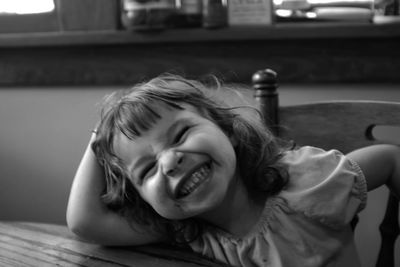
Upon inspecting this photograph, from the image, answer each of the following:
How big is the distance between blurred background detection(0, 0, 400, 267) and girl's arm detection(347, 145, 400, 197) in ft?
1.25

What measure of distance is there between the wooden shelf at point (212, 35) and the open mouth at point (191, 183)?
2.07 feet

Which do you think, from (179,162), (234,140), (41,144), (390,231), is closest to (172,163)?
(179,162)

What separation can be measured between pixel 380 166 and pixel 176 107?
0.33 m

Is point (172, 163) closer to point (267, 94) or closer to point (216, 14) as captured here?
point (267, 94)

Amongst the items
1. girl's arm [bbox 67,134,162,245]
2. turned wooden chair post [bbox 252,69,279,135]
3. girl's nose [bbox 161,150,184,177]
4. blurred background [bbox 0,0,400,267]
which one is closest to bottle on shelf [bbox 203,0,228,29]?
blurred background [bbox 0,0,400,267]

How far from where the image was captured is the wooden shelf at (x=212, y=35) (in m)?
1.17

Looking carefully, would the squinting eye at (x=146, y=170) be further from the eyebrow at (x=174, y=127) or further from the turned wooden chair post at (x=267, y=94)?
the turned wooden chair post at (x=267, y=94)

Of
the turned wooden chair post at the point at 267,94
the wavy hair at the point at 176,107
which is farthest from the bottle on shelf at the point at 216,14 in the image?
the wavy hair at the point at 176,107

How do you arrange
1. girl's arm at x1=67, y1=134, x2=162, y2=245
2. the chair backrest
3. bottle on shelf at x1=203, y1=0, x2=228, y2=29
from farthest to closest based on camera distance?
bottle on shelf at x1=203, y1=0, x2=228, y2=29 → the chair backrest → girl's arm at x1=67, y1=134, x2=162, y2=245

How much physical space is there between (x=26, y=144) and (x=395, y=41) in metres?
1.08

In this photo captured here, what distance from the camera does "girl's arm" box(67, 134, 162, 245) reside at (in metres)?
0.78

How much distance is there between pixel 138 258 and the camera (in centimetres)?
74

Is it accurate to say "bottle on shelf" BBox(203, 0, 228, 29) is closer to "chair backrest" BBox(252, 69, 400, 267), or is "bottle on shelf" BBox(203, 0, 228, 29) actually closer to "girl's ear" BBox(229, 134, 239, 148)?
"chair backrest" BBox(252, 69, 400, 267)

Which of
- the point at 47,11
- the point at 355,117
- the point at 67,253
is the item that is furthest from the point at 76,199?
the point at 47,11
